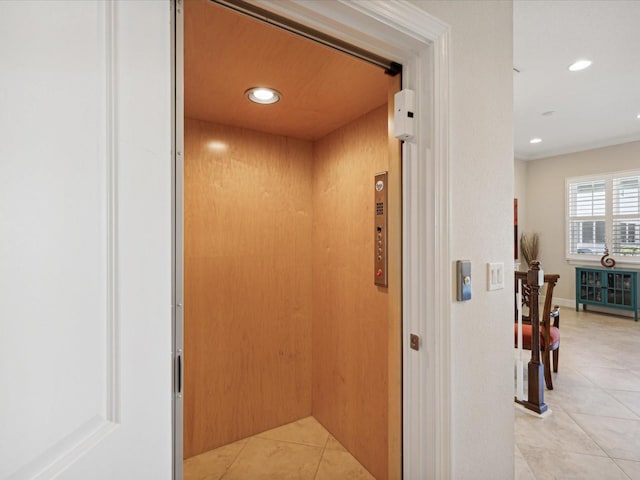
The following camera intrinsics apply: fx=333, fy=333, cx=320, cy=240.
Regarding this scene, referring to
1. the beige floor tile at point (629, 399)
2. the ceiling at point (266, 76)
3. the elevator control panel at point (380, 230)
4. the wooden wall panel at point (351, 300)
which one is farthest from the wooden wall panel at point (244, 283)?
the beige floor tile at point (629, 399)

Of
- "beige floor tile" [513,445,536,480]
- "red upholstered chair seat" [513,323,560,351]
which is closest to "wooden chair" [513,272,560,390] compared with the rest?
"red upholstered chair seat" [513,323,560,351]

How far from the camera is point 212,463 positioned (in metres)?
1.96

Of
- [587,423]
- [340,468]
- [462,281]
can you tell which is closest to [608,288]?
[587,423]

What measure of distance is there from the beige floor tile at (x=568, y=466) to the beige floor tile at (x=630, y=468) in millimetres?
26

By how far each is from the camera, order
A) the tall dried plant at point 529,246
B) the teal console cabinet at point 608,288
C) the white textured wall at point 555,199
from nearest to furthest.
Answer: the teal console cabinet at point 608,288, the white textured wall at point 555,199, the tall dried plant at point 529,246

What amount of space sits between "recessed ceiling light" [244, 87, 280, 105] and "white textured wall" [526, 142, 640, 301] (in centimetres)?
587

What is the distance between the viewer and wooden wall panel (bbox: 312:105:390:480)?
6.01ft

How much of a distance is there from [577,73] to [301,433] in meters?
3.74

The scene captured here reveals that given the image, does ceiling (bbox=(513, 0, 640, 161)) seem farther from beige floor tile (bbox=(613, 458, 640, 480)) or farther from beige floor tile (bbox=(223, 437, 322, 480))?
beige floor tile (bbox=(223, 437, 322, 480))

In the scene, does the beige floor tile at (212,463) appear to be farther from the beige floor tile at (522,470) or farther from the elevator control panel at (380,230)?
the beige floor tile at (522,470)

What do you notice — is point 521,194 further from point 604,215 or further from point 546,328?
point 546,328

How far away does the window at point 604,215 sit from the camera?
4949mm
